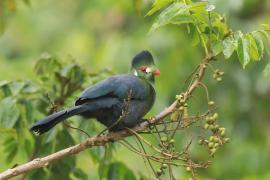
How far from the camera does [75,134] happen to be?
5020 millimetres

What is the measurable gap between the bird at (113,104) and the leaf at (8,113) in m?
0.54

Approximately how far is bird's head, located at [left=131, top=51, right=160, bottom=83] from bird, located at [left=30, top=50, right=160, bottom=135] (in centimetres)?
7

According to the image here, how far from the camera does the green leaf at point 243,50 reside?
12.1 feet

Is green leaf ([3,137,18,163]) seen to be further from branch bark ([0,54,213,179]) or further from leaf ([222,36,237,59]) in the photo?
leaf ([222,36,237,59])

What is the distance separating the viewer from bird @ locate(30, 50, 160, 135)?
3.83 meters

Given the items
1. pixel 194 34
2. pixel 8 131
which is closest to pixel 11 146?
pixel 8 131

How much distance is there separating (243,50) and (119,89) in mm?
653

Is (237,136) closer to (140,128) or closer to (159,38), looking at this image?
(159,38)

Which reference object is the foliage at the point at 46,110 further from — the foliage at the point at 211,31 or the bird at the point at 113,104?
the foliage at the point at 211,31

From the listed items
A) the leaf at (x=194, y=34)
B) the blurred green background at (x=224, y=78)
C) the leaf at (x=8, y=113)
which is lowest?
the blurred green background at (x=224, y=78)

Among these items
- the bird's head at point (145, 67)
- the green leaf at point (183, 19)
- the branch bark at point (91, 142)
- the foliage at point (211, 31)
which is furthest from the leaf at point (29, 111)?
the green leaf at point (183, 19)

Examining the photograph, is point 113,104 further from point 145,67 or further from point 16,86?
point 16,86

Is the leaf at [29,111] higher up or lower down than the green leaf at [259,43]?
lower down

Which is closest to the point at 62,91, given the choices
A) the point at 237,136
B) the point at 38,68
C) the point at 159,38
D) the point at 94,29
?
the point at 38,68
